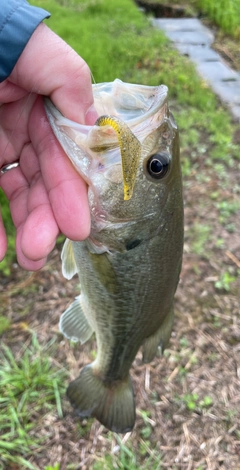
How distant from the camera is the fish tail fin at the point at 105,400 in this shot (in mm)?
1984

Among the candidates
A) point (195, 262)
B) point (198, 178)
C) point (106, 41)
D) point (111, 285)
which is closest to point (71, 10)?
point (106, 41)

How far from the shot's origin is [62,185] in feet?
4.63

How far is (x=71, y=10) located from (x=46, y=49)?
6.92 m

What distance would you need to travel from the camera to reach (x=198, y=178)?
4004mm

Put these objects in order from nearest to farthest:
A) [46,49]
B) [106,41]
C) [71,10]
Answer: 1. [46,49]
2. [106,41]
3. [71,10]

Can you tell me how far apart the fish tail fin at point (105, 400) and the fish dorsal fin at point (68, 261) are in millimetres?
503

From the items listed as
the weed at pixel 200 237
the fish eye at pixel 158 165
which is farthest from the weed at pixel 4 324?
the fish eye at pixel 158 165

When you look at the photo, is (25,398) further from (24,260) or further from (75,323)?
(24,260)

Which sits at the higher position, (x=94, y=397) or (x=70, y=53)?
(x=70, y=53)

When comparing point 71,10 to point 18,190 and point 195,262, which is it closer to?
point 195,262

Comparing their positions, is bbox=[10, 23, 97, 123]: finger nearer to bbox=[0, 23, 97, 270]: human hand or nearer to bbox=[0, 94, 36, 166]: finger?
bbox=[0, 23, 97, 270]: human hand

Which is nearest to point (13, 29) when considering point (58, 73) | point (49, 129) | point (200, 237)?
point (58, 73)

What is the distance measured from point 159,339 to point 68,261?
0.52 metres

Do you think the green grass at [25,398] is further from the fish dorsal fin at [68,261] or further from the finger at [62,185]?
the finger at [62,185]
